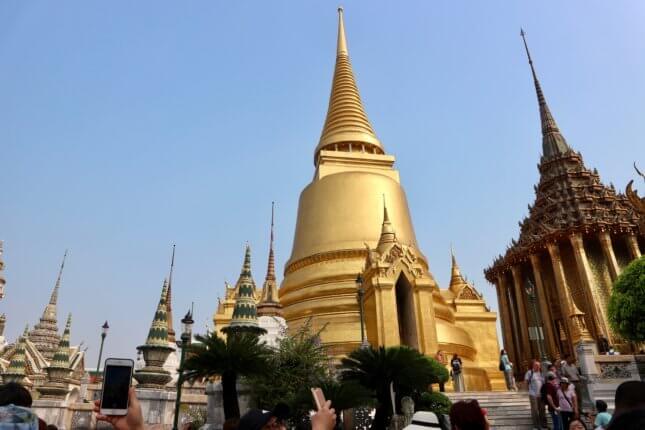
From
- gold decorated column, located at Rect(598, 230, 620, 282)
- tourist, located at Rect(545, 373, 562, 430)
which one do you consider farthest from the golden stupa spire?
tourist, located at Rect(545, 373, 562, 430)

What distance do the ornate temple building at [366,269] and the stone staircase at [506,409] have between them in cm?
338

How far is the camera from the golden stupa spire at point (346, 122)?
27484mm

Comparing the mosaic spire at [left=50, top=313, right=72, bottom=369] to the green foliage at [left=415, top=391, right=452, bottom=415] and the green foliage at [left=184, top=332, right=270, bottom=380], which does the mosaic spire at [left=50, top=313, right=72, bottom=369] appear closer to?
the green foliage at [left=184, top=332, right=270, bottom=380]

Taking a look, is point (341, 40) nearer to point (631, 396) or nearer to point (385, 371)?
point (385, 371)

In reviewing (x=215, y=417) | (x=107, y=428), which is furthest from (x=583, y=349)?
(x=107, y=428)

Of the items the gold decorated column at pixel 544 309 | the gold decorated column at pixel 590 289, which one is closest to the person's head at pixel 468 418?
the gold decorated column at pixel 590 289

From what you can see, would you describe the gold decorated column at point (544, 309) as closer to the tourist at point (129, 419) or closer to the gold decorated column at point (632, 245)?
the gold decorated column at point (632, 245)

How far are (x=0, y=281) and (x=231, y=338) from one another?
76.5 ft

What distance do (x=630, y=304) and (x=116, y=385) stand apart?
53.0ft

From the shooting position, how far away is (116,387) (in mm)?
2297

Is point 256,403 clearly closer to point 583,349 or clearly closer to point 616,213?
point 583,349

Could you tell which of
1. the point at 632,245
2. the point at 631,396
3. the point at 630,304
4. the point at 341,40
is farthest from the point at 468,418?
the point at 341,40

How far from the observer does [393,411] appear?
31.0 feet

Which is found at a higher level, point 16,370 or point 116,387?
point 16,370
